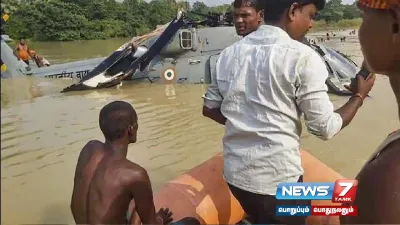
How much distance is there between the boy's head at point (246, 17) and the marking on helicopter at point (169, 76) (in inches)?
243

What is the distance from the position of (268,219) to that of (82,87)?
24.4 ft

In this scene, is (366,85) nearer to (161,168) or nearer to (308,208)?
(308,208)

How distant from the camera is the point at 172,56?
349 inches

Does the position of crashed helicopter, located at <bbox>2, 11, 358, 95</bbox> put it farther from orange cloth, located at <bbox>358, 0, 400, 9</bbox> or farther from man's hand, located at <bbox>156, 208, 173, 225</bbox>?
orange cloth, located at <bbox>358, 0, 400, 9</bbox>

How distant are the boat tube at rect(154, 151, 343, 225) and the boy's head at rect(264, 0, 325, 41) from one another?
2.56 ft

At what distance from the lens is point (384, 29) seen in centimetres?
75

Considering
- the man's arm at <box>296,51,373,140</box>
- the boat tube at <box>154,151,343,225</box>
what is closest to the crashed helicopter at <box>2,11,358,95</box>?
the boat tube at <box>154,151,343,225</box>

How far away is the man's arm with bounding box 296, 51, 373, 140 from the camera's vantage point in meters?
1.35

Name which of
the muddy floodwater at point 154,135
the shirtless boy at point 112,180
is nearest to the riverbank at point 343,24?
the muddy floodwater at point 154,135

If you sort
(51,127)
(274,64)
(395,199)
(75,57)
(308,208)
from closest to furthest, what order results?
(395,199) < (308,208) < (274,64) < (51,127) < (75,57)

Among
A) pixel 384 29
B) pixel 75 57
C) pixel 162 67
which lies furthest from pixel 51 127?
pixel 75 57

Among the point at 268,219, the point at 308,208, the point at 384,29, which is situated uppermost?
the point at 384,29

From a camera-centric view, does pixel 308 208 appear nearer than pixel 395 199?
No

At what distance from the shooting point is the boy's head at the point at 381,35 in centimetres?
74
